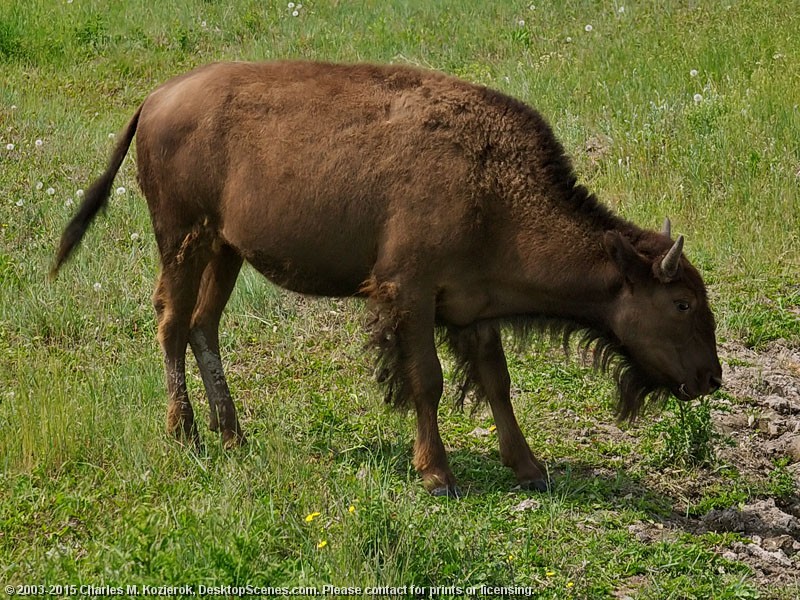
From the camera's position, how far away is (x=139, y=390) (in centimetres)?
659

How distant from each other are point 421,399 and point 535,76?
6590 mm

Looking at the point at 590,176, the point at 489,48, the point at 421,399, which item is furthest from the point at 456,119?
the point at 489,48

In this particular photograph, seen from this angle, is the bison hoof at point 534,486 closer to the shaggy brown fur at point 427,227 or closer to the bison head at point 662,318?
the shaggy brown fur at point 427,227

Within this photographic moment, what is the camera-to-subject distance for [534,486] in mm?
6074

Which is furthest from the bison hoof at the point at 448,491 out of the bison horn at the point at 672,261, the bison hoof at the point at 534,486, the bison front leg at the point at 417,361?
the bison horn at the point at 672,261

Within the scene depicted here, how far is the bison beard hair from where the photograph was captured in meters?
→ 6.02

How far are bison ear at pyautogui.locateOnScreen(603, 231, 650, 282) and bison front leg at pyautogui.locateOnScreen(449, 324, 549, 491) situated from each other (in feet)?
2.46

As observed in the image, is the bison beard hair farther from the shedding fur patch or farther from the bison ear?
the bison ear

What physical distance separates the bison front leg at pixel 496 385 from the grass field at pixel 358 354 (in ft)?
0.46

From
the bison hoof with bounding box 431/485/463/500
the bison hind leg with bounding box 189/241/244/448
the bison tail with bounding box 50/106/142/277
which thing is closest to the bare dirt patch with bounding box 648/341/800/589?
the bison hoof with bounding box 431/485/463/500

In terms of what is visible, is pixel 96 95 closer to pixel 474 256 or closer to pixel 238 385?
pixel 238 385

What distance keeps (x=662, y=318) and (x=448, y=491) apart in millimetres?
1377

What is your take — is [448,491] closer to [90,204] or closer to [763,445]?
[763,445]

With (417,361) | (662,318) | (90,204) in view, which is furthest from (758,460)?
(90,204)
